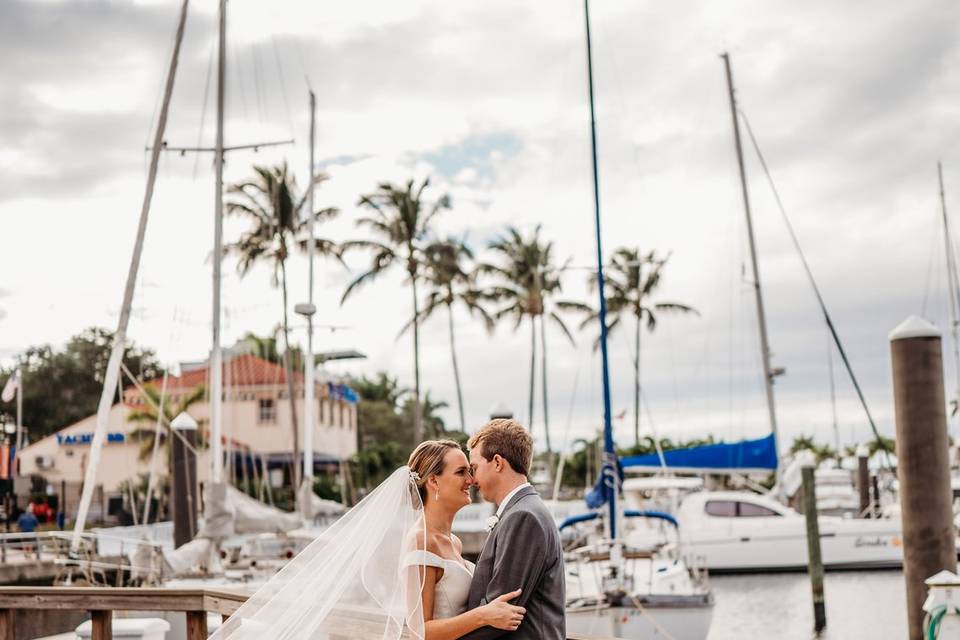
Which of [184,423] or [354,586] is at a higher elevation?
[184,423]

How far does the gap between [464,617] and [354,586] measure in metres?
0.70

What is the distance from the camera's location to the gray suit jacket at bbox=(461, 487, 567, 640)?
3369 mm

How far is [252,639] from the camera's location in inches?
161

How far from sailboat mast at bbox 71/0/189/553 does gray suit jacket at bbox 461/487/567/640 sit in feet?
44.6

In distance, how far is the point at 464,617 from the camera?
11.1ft

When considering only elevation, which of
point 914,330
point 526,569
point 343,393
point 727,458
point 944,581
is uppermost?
point 343,393

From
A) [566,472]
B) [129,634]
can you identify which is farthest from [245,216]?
[129,634]

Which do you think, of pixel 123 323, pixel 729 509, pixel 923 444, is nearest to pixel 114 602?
pixel 923 444

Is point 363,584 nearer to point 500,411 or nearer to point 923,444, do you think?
point 923,444

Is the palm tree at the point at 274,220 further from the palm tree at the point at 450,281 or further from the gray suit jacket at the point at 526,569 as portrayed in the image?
the gray suit jacket at the point at 526,569

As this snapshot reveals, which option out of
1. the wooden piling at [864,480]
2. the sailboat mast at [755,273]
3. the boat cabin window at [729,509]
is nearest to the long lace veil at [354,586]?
the boat cabin window at [729,509]

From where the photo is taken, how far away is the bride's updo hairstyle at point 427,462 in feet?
12.3

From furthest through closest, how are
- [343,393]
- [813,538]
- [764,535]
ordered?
[343,393] → [764,535] → [813,538]

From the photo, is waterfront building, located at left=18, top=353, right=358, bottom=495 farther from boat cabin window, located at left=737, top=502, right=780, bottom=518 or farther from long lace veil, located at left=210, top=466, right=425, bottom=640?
long lace veil, located at left=210, top=466, right=425, bottom=640
